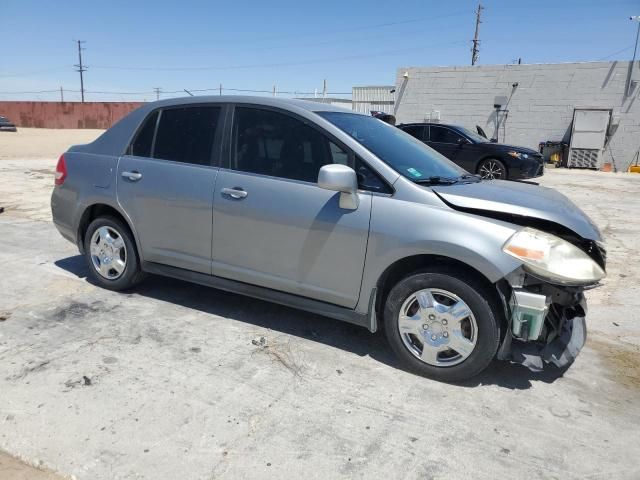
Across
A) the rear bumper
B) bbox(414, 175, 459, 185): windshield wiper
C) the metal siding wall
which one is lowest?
the rear bumper

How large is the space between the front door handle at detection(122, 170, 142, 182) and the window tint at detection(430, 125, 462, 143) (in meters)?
11.0

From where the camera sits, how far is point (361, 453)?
2590 millimetres

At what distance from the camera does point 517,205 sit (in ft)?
10.4

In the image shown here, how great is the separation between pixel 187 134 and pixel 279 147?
0.93m

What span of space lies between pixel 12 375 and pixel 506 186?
3569mm

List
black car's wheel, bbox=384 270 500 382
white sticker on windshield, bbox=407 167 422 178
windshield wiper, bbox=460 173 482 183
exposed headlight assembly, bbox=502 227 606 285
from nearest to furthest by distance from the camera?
exposed headlight assembly, bbox=502 227 606 285 < black car's wheel, bbox=384 270 500 382 < white sticker on windshield, bbox=407 167 422 178 < windshield wiper, bbox=460 173 482 183

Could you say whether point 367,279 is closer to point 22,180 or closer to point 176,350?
point 176,350

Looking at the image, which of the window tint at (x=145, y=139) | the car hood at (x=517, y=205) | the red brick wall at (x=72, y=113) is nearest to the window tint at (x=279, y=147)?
the car hood at (x=517, y=205)

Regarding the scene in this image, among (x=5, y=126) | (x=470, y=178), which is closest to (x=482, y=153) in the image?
(x=470, y=178)

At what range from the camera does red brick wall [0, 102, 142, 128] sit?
46.0 metres

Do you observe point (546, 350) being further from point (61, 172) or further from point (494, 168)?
point (494, 168)

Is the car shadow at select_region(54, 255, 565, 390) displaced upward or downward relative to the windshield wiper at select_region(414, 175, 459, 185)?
downward

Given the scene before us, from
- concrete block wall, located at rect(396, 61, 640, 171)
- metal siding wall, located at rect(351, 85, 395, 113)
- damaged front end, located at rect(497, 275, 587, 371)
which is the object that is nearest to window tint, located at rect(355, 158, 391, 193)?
damaged front end, located at rect(497, 275, 587, 371)

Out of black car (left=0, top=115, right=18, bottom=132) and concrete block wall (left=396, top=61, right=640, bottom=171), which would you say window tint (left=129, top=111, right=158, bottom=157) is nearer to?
concrete block wall (left=396, top=61, right=640, bottom=171)
